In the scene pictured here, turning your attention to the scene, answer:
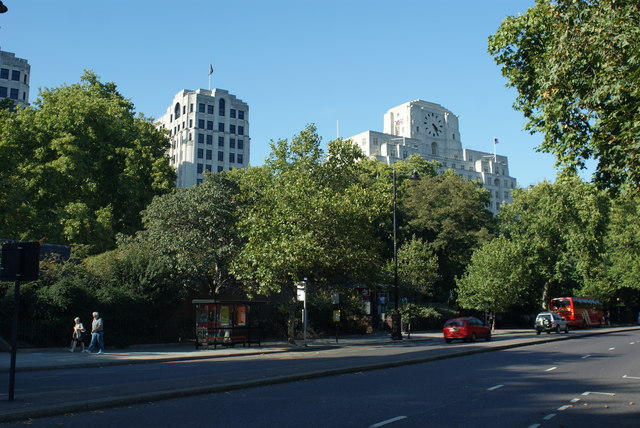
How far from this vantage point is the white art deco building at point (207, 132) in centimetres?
10975

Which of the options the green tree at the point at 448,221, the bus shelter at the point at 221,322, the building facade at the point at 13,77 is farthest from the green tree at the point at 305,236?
the building facade at the point at 13,77

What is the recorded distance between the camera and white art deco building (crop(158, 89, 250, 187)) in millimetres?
109750

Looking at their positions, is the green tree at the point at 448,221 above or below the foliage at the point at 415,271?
above

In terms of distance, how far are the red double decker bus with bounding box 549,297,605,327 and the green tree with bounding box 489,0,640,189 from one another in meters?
38.4

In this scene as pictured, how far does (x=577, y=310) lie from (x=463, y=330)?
25878mm

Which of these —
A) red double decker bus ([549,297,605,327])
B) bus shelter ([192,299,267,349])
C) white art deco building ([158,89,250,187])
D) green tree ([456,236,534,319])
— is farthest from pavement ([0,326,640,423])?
white art deco building ([158,89,250,187])

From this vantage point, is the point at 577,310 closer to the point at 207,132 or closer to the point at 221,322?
the point at 221,322

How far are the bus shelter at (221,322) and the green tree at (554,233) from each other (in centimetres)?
3033

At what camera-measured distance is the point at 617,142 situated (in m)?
15.1

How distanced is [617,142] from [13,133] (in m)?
39.1

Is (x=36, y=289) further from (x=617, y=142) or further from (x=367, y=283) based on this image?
(x=617, y=142)

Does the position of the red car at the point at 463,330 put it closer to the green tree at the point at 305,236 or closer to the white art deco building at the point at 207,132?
the green tree at the point at 305,236

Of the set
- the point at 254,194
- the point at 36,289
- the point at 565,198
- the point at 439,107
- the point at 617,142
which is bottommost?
the point at 36,289

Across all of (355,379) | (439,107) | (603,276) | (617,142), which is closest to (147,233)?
(355,379)
